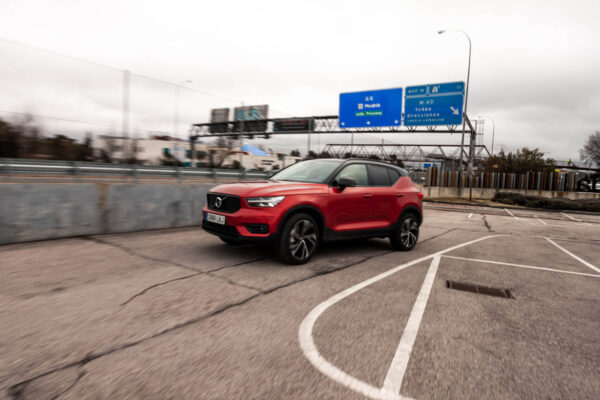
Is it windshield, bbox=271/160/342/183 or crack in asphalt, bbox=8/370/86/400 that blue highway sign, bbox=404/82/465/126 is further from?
crack in asphalt, bbox=8/370/86/400

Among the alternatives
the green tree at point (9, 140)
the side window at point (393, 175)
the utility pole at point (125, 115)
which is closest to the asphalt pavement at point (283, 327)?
the side window at point (393, 175)

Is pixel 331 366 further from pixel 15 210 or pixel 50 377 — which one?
pixel 15 210

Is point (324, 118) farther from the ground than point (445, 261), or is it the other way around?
point (324, 118)

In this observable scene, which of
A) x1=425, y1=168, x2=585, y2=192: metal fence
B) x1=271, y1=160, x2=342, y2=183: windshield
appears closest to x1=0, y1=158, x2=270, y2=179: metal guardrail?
x1=271, y1=160, x2=342, y2=183: windshield

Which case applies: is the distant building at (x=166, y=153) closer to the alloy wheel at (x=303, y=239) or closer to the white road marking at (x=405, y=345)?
the alloy wheel at (x=303, y=239)

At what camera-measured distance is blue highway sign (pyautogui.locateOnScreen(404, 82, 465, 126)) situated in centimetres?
2309

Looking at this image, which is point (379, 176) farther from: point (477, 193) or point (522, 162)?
point (522, 162)

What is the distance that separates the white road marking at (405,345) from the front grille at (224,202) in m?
2.80

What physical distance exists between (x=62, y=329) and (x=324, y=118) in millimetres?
34084

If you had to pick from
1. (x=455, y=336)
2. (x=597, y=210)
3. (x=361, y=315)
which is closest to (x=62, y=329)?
(x=361, y=315)

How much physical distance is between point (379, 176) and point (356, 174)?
0.64m

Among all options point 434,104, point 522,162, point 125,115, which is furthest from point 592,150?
point 125,115

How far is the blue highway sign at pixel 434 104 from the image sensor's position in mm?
23094

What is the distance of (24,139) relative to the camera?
26.9 ft
